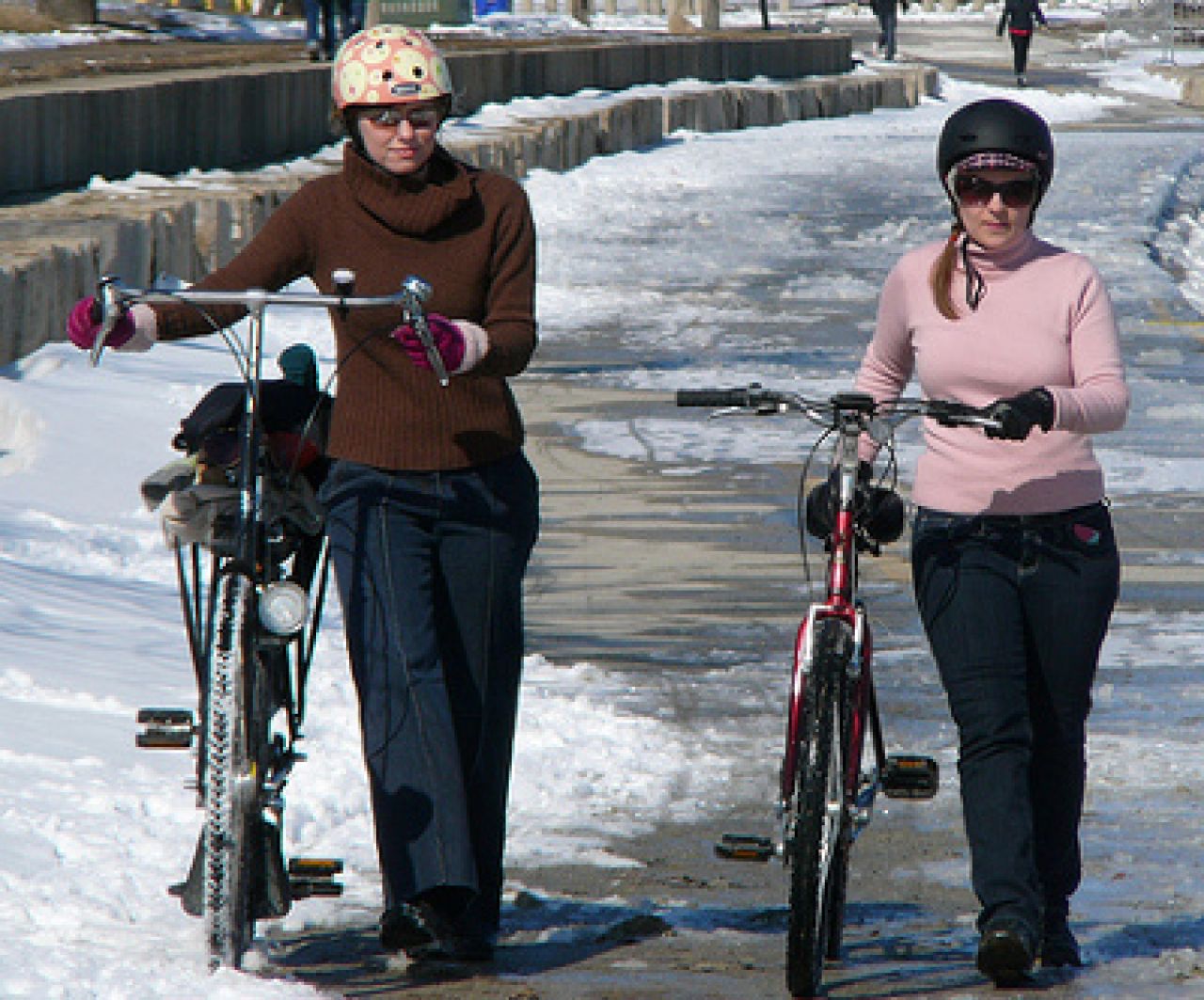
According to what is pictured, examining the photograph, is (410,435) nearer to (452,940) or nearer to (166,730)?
(166,730)

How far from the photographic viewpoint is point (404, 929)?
521cm

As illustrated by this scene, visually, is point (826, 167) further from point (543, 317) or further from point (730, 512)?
point (730, 512)

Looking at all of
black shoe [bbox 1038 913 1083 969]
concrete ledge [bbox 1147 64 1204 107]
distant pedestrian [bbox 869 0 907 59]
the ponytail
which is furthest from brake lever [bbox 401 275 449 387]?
distant pedestrian [bbox 869 0 907 59]

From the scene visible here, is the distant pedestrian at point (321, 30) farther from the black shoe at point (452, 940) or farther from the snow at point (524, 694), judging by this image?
the black shoe at point (452, 940)

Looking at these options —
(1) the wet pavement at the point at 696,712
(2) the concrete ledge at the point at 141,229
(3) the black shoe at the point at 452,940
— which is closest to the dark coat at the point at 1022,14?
(2) the concrete ledge at the point at 141,229

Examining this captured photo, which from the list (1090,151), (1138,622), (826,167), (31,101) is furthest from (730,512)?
(1090,151)

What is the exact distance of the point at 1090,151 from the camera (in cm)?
3312

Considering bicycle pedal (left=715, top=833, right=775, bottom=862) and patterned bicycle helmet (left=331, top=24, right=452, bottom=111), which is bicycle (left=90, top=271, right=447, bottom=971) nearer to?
patterned bicycle helmet (left=331, top=24, right=452, bottom=111)

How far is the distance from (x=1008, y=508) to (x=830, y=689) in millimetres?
537

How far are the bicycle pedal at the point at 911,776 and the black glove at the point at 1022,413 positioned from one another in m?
0.77

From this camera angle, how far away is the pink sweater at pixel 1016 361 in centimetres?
516

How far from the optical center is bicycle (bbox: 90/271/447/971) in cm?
492

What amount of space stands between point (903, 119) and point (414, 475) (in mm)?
34844

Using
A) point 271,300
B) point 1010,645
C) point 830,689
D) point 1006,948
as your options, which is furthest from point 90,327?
point 1006,948
